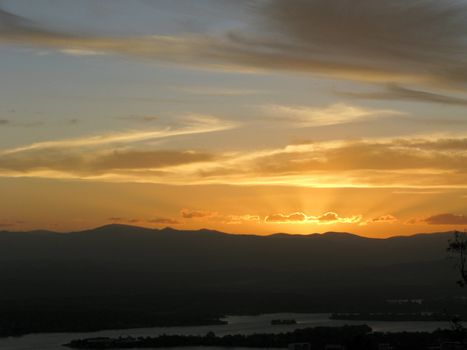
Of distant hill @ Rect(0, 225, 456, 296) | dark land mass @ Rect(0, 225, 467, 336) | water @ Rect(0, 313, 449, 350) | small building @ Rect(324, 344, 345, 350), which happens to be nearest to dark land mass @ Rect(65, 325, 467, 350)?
small building @ Rect(324, 344, 345, 350)

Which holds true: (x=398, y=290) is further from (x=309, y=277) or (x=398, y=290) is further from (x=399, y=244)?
(x=399, y=244)

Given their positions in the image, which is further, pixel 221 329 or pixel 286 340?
pixel 221 329

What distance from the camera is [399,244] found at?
182125 millimetres

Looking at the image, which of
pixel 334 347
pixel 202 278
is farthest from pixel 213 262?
pixel 334 347

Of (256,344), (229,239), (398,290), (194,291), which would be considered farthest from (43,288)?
(229,239)

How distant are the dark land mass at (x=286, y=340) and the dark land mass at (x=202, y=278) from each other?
12.1m

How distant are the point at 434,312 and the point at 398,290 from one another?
87.2ft

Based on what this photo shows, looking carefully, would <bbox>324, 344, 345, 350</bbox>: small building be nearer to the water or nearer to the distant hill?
the water

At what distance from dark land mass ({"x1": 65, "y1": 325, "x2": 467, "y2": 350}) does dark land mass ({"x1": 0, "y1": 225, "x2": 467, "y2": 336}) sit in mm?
12126

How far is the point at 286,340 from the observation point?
57.6 m

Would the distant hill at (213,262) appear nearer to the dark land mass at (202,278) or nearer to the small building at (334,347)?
the dark land mass at (202,278)

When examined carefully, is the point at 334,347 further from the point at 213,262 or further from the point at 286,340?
the point at 213,262

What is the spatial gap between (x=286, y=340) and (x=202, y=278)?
72.1 meters

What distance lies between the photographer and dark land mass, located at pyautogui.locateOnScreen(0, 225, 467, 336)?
8288 centimetres
